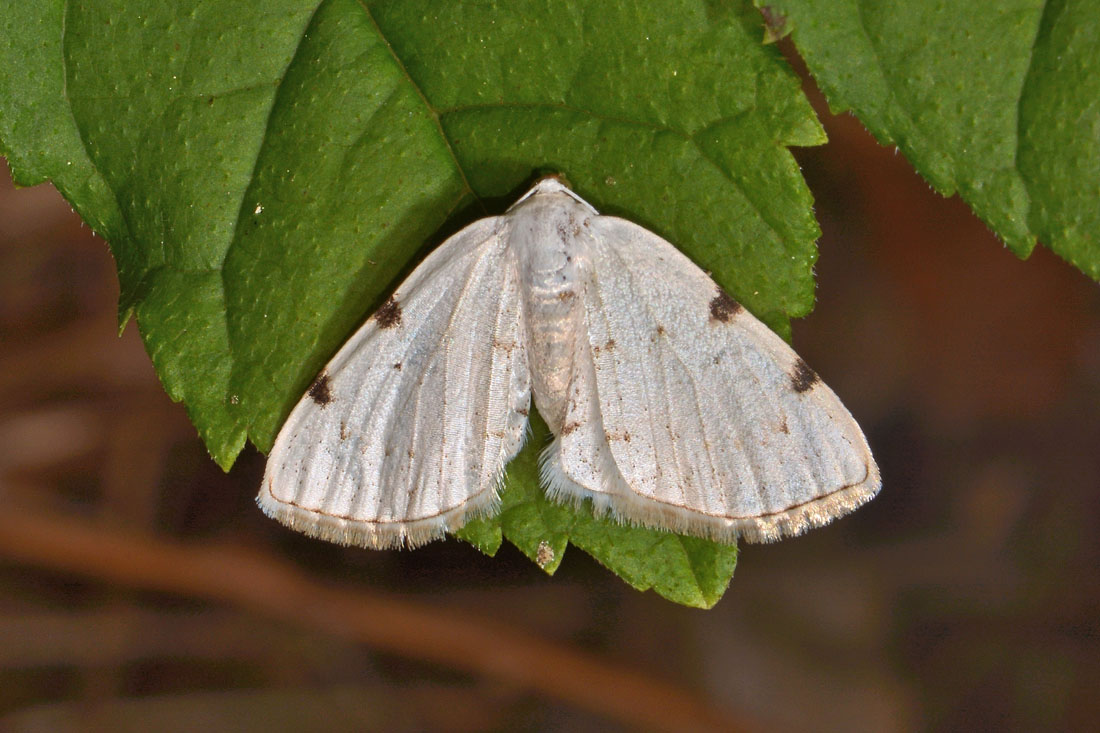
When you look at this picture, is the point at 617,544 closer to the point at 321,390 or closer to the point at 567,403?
the point at 567,403

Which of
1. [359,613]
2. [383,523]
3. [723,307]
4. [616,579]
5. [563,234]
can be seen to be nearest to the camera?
[723,307]

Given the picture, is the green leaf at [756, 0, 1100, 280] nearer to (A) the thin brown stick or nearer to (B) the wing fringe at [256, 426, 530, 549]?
(B) the wing fringe at [256, 426, 530, 549]

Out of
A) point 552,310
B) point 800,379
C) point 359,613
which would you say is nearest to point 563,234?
point 552,310

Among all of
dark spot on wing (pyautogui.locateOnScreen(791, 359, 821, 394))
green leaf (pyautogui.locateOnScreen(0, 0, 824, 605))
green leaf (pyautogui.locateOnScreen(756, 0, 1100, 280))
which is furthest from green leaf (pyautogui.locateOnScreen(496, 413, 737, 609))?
green leaf (pyautogui.locateOnScreen(756, 0, 1100, 280))

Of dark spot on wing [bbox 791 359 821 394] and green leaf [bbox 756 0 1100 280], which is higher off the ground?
green leaf [bbox 756 0 1100 280]

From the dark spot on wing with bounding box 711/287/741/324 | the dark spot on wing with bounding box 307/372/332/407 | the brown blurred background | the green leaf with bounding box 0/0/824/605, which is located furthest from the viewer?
the brown blurred background

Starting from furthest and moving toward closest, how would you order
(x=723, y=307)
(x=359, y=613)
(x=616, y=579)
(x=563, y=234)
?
(x=616, y=579) → (x=359, y=613) → (x=563, y=234) → (x=723, y=307)

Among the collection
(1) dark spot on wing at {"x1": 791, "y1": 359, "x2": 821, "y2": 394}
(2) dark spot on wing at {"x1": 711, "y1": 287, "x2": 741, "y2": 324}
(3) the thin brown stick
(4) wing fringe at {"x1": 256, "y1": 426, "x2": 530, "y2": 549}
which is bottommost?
(3) the thin brown stick
